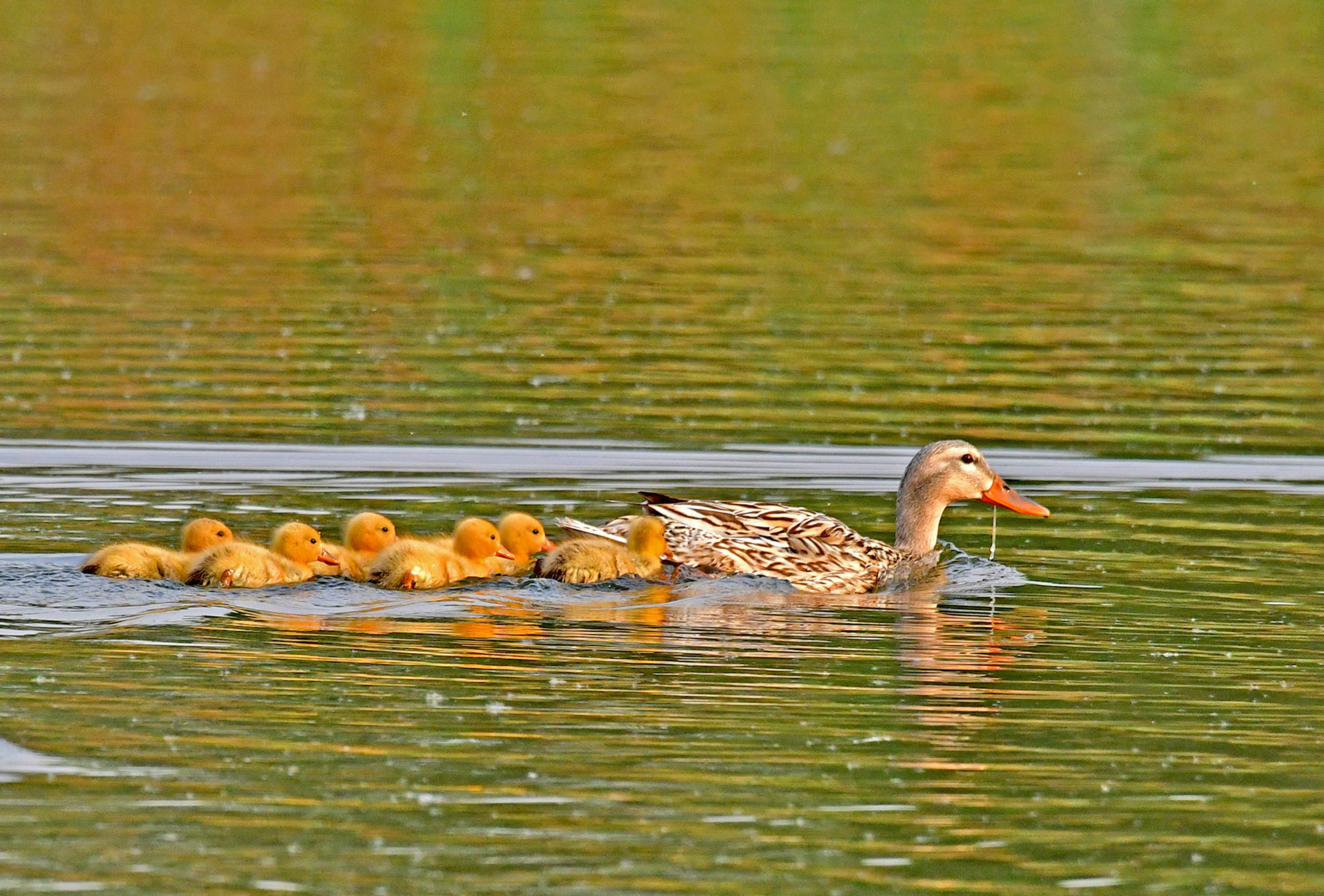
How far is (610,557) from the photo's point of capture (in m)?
11.8

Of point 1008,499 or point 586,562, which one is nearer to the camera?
point 586,562

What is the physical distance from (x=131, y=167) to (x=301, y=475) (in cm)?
1575

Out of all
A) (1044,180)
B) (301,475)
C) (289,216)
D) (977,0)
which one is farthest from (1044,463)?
(977,0)

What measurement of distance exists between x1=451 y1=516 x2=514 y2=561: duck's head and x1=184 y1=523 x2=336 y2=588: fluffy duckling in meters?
0.62

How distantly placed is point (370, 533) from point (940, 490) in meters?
3.08

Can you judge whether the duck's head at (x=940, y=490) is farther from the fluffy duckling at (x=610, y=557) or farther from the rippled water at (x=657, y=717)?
the fluffy duckling at (x=610, y=557)

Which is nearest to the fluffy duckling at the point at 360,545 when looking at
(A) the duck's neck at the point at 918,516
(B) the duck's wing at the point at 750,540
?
(B) the duck's wing at the point at 750,540

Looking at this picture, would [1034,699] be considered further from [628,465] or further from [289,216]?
[289,216]

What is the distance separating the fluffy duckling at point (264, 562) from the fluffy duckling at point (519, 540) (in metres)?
0.88

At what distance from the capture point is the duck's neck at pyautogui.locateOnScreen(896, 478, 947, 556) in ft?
42.6

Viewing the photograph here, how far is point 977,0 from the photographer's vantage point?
5266cm

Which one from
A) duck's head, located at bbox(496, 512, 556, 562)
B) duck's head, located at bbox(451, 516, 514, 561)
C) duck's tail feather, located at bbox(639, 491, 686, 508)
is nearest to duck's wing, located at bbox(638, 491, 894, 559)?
duck's tail feather, located at bbox(639, 491, 686, 508)

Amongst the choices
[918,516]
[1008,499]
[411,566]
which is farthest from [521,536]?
[1008,499]

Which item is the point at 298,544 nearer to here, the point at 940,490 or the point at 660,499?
the point at 660,499
